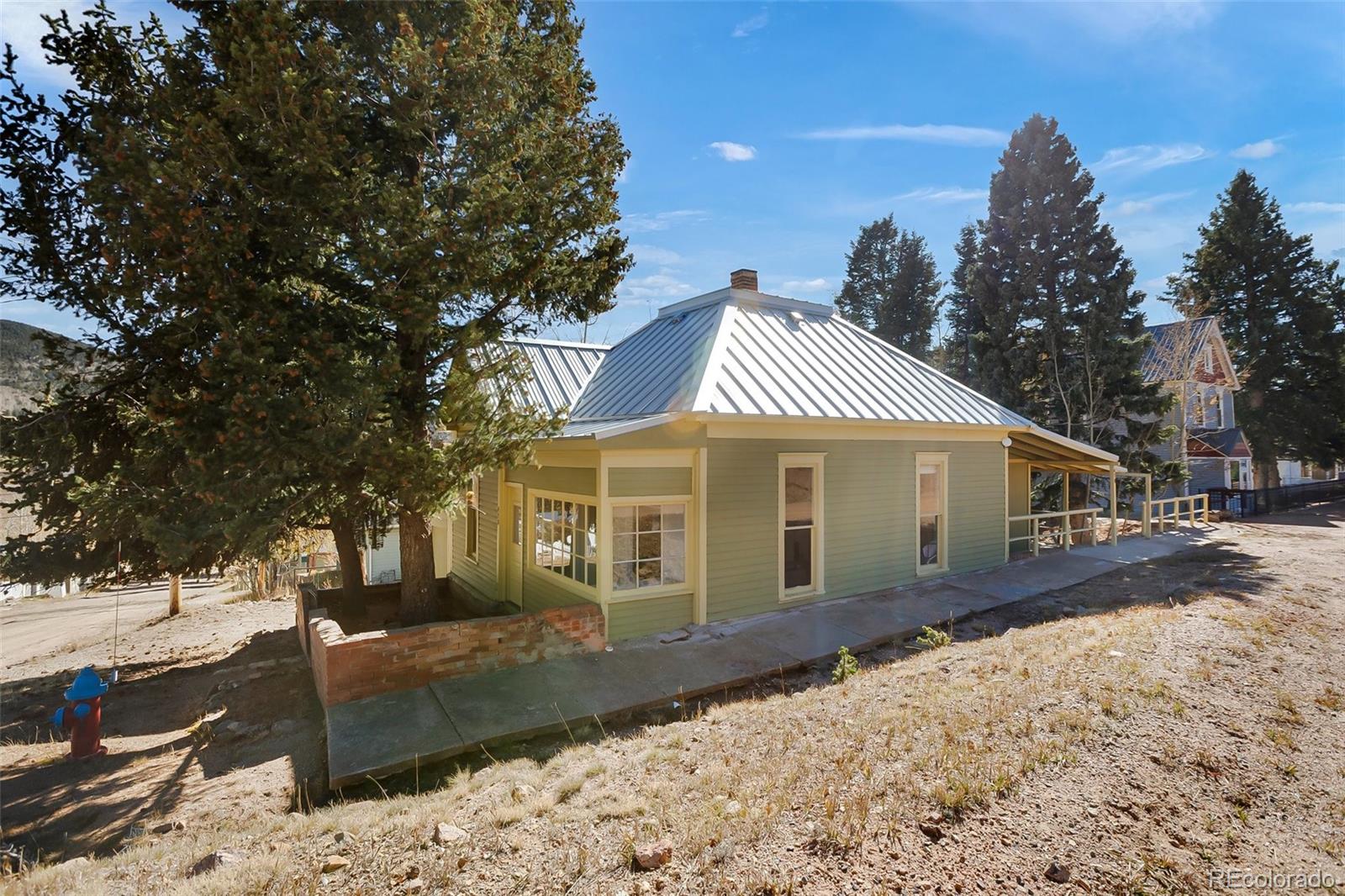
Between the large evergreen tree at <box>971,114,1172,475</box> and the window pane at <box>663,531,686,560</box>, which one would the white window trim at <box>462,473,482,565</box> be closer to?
the window pane at <box>663,531,686,560</box>

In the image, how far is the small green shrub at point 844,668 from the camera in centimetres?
705

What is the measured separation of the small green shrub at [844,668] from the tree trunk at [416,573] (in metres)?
5.73

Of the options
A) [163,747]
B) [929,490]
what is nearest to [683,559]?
[929,490]

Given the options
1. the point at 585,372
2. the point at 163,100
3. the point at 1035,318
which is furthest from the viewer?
the point at 1035,318

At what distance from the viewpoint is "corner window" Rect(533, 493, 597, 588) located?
8.73 metres

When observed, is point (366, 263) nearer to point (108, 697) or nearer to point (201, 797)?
point (201, 797)

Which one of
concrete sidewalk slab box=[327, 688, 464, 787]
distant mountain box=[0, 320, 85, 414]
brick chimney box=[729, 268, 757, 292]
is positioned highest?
brick chimney box=[729, 268, 757, 292]

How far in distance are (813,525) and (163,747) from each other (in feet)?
29.9

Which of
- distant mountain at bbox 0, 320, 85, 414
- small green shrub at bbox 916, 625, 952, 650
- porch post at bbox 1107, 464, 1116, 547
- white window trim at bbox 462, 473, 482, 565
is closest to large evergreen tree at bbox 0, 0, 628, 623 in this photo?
distant mountain at bbox 0, 320, 85, 414

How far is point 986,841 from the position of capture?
3.57 metres

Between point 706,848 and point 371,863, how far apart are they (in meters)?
2.01

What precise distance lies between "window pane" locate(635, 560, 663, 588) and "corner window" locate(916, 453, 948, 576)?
5704mm

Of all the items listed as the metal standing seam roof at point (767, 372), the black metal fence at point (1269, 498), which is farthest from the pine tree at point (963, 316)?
the metal standing seam roof at point (767, 372)

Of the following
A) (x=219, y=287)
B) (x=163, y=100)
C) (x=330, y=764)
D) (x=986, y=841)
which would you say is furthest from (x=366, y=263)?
(x=986, y=841)
